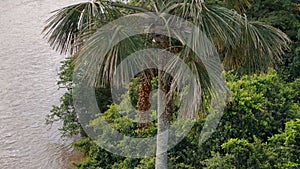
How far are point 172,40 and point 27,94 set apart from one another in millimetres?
5806

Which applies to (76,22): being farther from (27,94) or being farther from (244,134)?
(27,94)

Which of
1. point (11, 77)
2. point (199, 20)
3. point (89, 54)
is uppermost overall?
point (199, 20)

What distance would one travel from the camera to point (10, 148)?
592 cm

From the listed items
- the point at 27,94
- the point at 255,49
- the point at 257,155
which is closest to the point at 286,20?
the point at 257,155

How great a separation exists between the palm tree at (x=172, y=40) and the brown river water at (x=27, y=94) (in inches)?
131

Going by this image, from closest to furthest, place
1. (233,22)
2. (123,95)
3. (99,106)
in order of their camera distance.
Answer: (233,22) → (123,95) → (99,106)

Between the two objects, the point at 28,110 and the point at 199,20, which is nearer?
the point at 199,20

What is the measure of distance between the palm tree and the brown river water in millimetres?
3318

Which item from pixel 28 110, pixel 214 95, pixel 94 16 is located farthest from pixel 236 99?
pixel 28 110

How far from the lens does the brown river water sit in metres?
5.78

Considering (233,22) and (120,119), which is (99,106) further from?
(233,22)

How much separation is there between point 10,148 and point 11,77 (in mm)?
2734

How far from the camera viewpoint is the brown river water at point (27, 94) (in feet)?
19.0

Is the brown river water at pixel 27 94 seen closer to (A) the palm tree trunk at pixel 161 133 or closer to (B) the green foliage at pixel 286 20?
(A) the palm tree trunk at pixel 161 133
